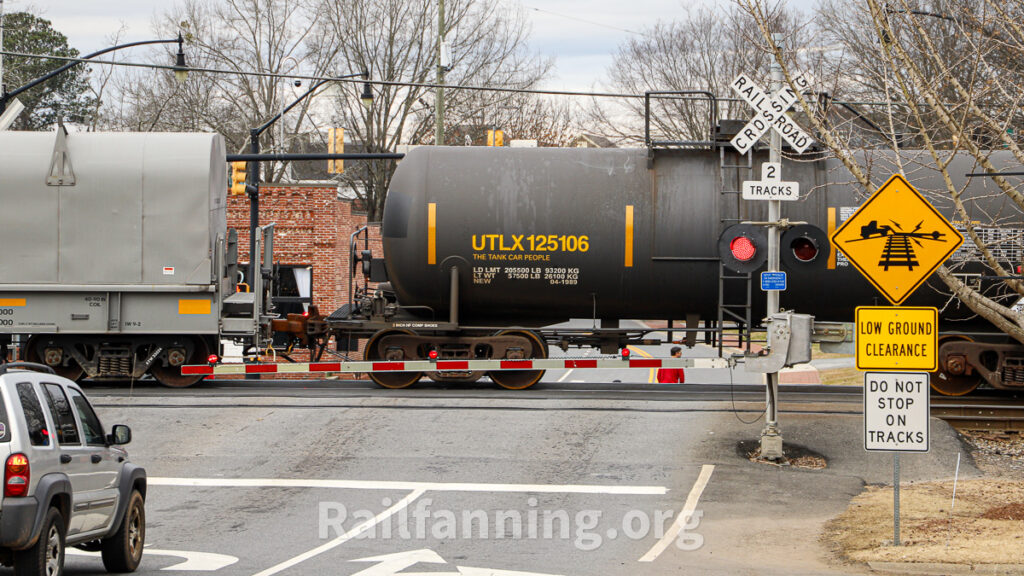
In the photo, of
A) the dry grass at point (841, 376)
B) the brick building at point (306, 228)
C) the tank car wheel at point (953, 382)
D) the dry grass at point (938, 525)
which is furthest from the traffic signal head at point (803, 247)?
the brick building at point (306, 228)

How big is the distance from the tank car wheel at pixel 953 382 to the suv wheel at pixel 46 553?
45.7 feet

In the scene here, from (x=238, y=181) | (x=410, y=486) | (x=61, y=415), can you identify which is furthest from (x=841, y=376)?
(x=61, y=415)

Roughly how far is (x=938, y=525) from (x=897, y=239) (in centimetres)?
258

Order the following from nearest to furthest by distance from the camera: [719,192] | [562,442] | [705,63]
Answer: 1. [562,442]
2. [719,192]
3. [705,63]

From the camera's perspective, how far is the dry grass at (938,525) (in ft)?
29.8

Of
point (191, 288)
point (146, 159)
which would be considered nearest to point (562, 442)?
point (191, 288)

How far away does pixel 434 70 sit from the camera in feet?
158

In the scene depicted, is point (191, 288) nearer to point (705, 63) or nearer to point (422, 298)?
point (422, 298)

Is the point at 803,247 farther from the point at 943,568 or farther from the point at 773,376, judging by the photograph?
the point at 943,568

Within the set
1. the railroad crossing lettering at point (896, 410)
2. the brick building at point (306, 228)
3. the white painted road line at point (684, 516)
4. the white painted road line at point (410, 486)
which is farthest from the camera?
the brick building at point (306, 228)

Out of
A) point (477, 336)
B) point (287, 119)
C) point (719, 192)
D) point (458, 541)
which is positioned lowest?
point (458, 541)

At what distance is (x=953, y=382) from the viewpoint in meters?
17.9

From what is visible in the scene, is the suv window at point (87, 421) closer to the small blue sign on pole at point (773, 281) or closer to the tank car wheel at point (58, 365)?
the small blue sign on pole at point (773, 281)

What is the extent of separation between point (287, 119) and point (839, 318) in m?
38.5
